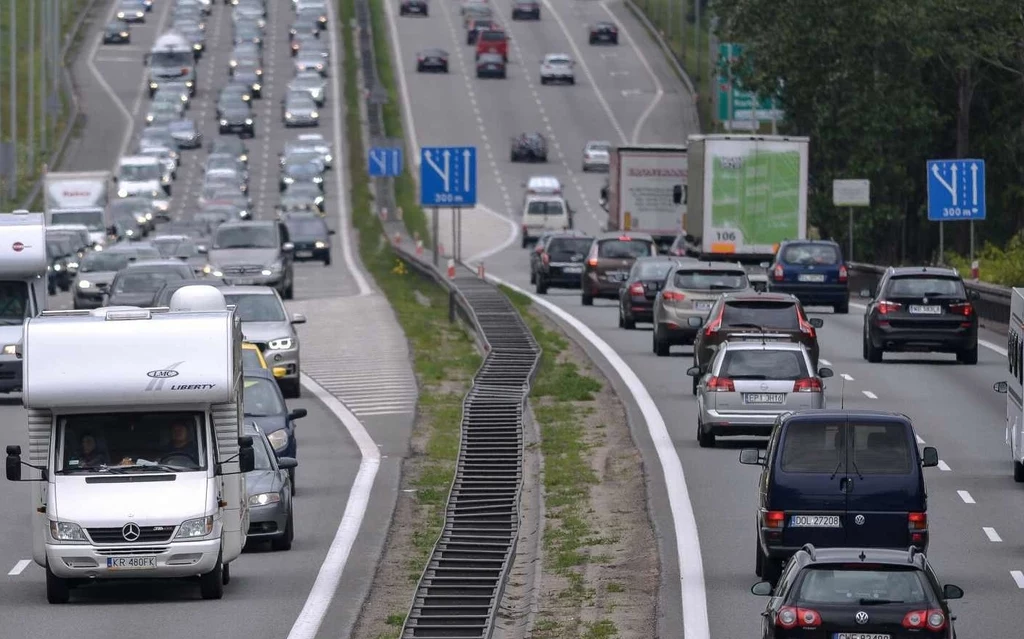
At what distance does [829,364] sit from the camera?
1475 inches

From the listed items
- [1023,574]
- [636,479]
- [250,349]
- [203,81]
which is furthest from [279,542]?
[203,81]

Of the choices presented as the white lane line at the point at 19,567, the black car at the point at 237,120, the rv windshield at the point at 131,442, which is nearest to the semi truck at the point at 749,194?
the white lane line at the point at 19,567

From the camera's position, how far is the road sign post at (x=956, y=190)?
167 ft

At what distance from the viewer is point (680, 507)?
24.0 meters

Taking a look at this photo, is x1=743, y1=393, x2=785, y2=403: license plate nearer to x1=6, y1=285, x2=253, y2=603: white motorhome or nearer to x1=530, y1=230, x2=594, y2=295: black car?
x1=6, y1=285, x2=253, y2=603: white motorhome

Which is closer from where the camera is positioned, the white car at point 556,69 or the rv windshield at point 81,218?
the rv windshield at point 81,218

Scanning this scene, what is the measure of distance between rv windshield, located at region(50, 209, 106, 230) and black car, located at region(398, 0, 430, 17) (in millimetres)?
62020

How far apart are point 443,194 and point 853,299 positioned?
46.3ft

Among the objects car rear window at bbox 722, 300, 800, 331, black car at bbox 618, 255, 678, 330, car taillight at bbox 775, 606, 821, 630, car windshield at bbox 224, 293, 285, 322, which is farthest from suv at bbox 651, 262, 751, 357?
car taillight at bbox 775, 606, 821, 630

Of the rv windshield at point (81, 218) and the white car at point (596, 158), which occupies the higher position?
the white car at point (596, 158)

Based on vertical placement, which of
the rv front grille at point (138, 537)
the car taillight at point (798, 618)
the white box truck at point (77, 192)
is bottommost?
the rv front grille at point (138, 537)

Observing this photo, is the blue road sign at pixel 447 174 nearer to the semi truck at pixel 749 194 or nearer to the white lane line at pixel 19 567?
the semi truck at pixel 749 194

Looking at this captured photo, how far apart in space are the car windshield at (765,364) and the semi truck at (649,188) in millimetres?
37734

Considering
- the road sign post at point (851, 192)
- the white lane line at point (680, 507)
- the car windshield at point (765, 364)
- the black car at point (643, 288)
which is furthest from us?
the road sign post at point (851, 192)
